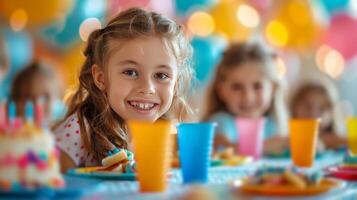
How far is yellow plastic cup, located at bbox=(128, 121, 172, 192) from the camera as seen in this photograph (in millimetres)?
1110

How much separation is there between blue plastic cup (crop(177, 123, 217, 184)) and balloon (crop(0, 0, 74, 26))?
2025 millimetres

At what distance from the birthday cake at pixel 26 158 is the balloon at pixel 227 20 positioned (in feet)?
8.30

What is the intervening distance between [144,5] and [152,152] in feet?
7.16

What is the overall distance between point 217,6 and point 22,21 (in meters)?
0.96

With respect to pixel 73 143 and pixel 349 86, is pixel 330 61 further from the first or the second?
pixel 73 143

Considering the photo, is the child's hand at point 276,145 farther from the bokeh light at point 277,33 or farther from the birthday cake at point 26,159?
the bokeh light at point 277,33

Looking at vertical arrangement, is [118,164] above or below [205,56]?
below

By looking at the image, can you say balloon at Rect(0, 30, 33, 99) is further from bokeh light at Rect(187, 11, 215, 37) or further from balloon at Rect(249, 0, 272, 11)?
balloon at Rect(249, 0, 272, 11)

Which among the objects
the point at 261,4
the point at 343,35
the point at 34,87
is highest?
the point at 261,4

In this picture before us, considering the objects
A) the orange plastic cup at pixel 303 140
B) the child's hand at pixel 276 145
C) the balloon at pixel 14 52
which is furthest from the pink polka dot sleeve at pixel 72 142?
the balloon at pixel 14 52

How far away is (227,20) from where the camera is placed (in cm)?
353

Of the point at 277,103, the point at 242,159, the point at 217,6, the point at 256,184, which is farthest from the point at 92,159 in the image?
the point at 217,6

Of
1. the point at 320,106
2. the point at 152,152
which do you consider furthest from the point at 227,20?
the point at 152,152

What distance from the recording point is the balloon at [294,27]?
381 cm
